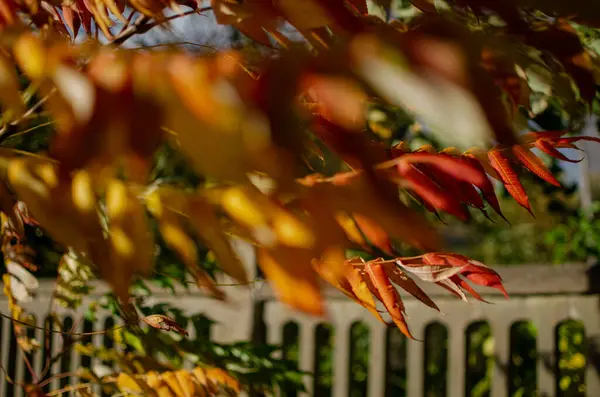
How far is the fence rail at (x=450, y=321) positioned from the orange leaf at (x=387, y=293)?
2.68ft

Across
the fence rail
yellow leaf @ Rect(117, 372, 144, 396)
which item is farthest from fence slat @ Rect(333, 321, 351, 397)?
yellow leaf @ Rect(117, 372, 144, 396)

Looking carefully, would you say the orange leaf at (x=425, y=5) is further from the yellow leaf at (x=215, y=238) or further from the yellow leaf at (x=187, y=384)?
the yellow leaf at (x=187, y=384)

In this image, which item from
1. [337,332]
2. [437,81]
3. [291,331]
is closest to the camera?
[437,81]

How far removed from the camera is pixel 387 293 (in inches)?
29.6

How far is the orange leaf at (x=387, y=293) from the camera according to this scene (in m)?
0.73

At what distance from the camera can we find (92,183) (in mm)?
449

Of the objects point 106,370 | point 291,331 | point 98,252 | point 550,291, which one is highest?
point 98,252

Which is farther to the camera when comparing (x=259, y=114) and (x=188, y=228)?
(x=188, y=228)

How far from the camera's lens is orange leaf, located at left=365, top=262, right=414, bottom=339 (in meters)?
0.73

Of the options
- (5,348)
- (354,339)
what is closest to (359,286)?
(354,339)

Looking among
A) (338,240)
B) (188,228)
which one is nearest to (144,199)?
(188,228)

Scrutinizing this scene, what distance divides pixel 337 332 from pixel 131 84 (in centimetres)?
162

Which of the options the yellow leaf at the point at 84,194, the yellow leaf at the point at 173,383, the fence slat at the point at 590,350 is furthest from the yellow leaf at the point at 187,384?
the fence slat at the point at 590,350

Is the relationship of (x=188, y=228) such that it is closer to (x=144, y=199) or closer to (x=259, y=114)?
(x=144, y=199)
